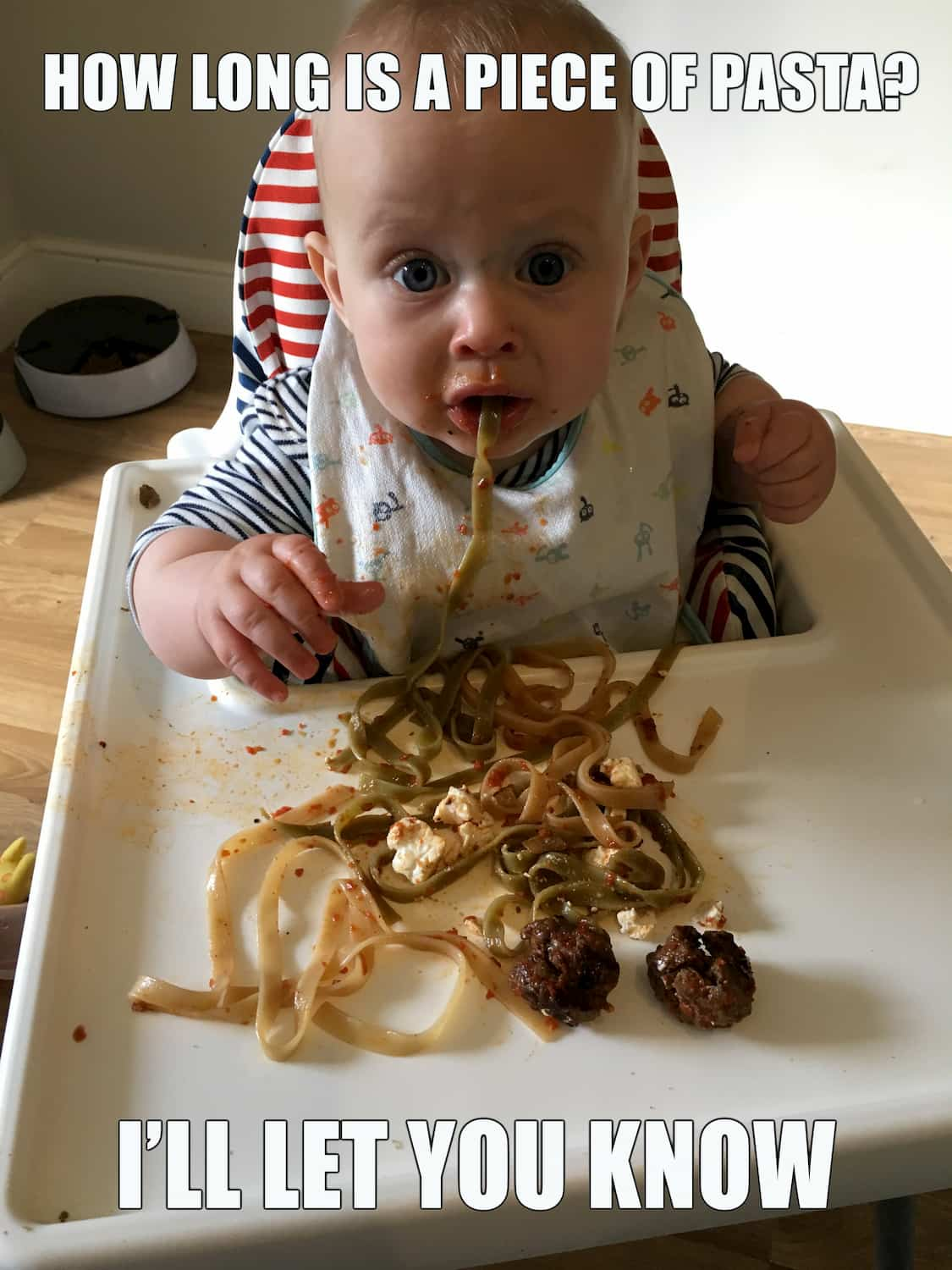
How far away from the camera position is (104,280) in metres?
2.00

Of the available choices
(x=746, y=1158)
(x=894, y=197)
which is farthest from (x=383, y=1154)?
(x=894, y=197)

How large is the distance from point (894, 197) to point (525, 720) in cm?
115

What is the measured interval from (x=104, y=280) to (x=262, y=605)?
1649mm

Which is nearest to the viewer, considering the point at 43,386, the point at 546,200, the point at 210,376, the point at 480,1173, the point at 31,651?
the point at 480,1173

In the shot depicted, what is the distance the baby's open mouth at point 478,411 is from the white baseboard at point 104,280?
145 centimetres

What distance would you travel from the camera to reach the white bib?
70 centimetres

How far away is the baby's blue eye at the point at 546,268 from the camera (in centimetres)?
58

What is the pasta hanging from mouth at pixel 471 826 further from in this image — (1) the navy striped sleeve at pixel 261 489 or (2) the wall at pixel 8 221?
(2) the wall at pixel 8 221

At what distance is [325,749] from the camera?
0.65 metres

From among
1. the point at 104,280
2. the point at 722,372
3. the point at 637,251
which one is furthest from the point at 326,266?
the point at 104,280

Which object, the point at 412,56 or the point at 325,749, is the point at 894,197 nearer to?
the point at 412,56

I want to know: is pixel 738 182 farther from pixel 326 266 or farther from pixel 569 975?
pixel 569 975

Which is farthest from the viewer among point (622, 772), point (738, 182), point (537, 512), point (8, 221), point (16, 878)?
point (8, 221)

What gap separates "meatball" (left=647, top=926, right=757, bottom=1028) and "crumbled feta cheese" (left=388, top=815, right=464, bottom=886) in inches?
4.8
